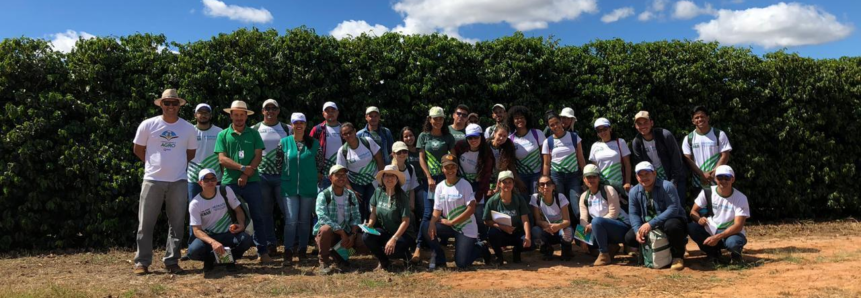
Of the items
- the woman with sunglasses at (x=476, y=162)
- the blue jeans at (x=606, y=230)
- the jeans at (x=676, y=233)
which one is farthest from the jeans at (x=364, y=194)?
the jeans at (x=676, y=233)

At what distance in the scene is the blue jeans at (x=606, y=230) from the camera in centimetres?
657

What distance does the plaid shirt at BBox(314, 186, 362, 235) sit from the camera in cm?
634

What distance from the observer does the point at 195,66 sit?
26.5ft

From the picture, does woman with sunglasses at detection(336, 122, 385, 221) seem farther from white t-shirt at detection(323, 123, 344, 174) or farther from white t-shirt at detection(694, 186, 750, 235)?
white t-shirt at detection(694, 186, 750, 235)

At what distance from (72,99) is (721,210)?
7709 millimetres

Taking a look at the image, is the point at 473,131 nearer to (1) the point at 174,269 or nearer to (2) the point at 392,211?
(2) the point at 392,211

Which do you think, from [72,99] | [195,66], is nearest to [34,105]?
[72,99]

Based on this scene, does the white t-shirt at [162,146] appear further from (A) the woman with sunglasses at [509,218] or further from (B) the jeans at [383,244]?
(A) the woman with sunglasses at [509,218]

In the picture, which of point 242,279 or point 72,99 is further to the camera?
point 72,99

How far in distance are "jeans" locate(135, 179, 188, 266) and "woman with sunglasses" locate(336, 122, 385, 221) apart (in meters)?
1.68

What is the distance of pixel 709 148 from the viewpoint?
723 cm

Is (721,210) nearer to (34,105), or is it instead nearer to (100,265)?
(100,265)

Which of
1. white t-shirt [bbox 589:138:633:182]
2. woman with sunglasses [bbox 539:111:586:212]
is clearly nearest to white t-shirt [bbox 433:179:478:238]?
woman with sunglasses [bbox 539:111:586:212]

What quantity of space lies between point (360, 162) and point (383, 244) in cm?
98
